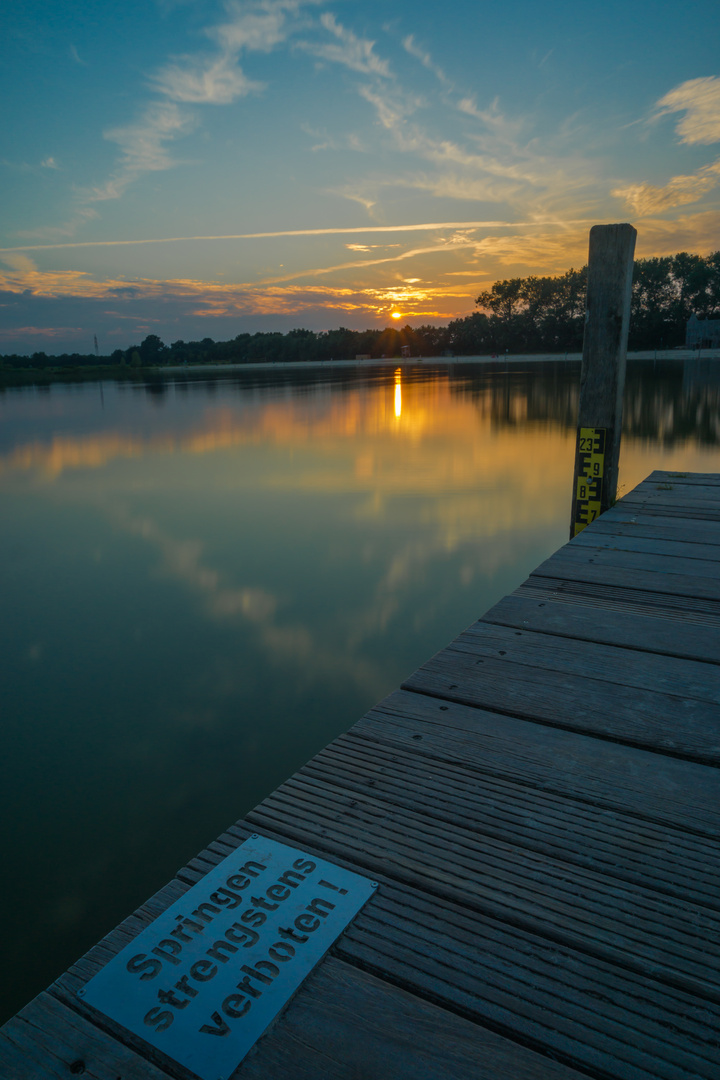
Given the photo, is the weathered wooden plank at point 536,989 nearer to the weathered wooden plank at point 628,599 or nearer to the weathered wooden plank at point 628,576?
the weathered wooden plank at point 628,599

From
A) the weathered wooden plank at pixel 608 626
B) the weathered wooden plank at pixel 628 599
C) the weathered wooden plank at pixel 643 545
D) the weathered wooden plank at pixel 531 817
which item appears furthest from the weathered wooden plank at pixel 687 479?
the weathered wooden plank at pixel 531 817

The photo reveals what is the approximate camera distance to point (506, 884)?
1373 millimetres

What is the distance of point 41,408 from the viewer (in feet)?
77.3

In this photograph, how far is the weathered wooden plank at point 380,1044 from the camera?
1009 mm

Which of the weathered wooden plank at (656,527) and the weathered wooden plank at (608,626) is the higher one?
the weathered wooden plank at (656,527)

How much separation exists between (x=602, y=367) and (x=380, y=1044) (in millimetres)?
4704

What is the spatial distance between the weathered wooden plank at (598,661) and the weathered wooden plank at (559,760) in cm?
39

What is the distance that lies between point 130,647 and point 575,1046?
367cm

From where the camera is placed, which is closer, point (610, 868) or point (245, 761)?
point (610, 868)

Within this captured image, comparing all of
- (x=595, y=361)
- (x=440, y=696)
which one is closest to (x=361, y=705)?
(x=440, y=696)

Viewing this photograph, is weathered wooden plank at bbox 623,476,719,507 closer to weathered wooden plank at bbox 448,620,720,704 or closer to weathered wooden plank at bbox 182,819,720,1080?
weathered wooden plank at bbox 448,620,720,704

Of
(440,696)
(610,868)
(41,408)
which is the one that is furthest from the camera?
(41,408)

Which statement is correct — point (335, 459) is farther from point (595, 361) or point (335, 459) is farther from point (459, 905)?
point (459, 905)

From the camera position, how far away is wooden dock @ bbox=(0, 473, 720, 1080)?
1039 millimetres
